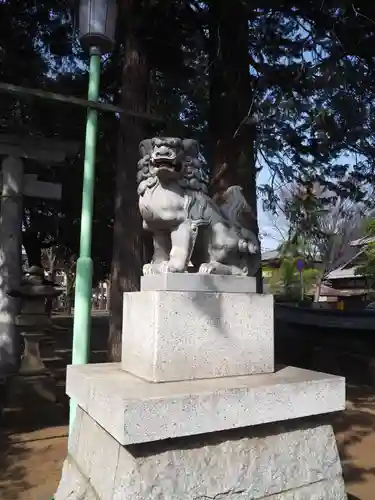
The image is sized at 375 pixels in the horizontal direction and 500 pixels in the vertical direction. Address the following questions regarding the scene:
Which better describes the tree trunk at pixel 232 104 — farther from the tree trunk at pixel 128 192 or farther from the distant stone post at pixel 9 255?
the distant stone post at pixel 9 255

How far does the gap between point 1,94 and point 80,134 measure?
1.36 meters

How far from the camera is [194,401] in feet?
6.75

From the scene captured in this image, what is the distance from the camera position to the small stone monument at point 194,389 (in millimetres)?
2027

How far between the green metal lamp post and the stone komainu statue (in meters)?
0.54

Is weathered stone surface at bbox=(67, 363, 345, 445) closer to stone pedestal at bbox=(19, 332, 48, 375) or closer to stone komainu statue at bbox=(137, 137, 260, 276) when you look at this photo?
stone komainu statue at bbox=(137, 137, 260, 276)

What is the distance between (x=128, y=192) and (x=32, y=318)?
2.22 meters

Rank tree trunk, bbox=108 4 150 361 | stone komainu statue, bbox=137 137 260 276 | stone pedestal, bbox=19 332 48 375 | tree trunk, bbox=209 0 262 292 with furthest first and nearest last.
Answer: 1. stone pedestal, bbox=19 332 48 375
2. tree trunk, bbox=209 0 262 292
3. tree trunk, bbox=108 4 150 361
4. stone komainu statue, bbox=137 137 260 276

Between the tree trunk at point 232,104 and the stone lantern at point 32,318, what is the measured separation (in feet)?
8.99

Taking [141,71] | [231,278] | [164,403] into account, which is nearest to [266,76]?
[141,71]

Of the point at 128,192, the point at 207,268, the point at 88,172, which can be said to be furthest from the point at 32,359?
the point at 207,268

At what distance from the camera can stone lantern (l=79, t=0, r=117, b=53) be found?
10.5 ft

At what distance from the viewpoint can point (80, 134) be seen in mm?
7246

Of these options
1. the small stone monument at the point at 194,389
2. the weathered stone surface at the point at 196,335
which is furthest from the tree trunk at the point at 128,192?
the weathered stone surface at the point at 196,335

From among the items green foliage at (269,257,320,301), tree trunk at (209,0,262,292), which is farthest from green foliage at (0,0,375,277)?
green foliage at (269,257,320,301)
